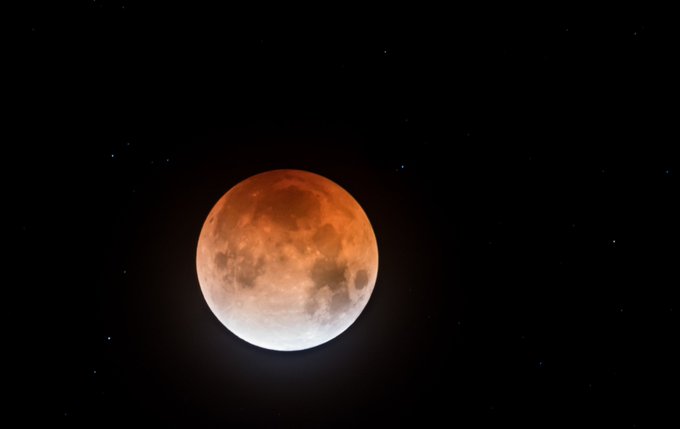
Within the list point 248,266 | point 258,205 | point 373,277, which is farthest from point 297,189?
point 373,277

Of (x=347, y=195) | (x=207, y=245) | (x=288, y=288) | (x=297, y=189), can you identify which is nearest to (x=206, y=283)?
(x=207, y=245)

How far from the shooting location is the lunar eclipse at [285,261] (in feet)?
14.2

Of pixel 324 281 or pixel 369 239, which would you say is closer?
pixel 324 281

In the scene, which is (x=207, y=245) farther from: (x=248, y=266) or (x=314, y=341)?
(x=314, y=341)

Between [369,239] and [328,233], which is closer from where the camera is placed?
[328,233]

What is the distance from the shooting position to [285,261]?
169 inches

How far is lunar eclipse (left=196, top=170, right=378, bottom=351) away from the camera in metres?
4.32

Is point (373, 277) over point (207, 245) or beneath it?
beneath

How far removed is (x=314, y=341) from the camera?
185 inches

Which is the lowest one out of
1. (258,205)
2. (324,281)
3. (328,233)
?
(324,281)

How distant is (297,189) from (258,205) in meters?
0.37

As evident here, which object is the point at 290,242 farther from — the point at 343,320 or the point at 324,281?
the point at 343,320

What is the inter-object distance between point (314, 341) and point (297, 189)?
1430 mm

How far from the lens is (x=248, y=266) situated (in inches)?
171
